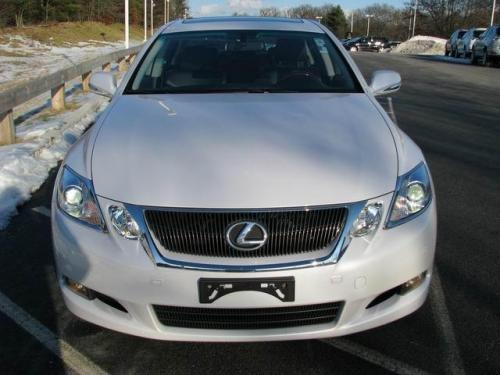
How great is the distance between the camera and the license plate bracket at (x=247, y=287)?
8.40ft

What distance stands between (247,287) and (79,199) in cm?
95

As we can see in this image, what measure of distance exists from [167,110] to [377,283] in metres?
1.73

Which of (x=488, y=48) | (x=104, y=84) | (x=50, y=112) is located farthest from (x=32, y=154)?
(x=488, y=48)

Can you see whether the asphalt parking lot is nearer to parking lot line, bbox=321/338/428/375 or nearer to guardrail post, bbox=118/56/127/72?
parking lot line, bbox=321/338/428/375

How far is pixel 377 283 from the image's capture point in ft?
8.84

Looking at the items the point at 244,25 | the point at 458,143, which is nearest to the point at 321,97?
the point at 244,25

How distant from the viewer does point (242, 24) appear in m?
4.96

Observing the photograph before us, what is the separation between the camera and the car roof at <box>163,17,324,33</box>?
4875 mm

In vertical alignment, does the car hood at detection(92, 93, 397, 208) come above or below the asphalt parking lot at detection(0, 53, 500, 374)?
above

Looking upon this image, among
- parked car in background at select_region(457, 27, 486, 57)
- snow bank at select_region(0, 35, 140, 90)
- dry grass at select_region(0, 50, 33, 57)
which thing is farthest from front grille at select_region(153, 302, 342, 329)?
parked car in background at select_region(457, 27, 486, 57)

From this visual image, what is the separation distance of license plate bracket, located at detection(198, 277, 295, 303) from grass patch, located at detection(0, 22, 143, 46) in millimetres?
34914

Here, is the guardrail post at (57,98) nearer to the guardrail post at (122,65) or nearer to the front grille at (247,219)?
the guardrail post at (122,65)

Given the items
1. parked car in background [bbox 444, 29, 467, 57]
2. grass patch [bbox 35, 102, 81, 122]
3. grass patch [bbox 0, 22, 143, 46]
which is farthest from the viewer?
parked car in background [bbox 444, 29, 467, 57]

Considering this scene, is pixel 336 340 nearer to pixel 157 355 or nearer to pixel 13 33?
pixel 157 355
